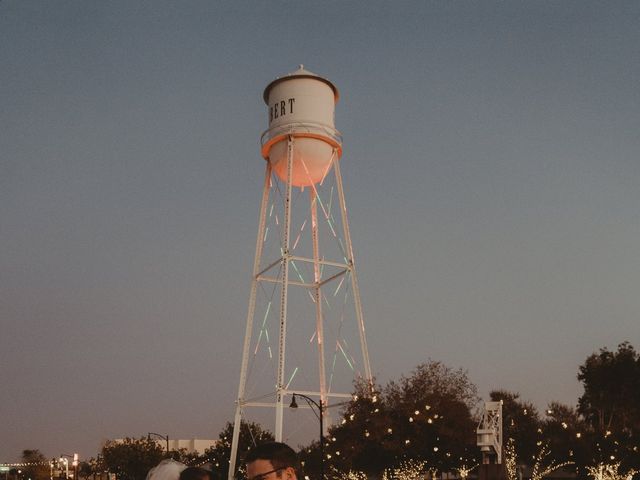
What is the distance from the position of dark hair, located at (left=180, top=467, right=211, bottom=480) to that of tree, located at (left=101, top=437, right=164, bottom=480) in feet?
275

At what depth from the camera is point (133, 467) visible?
85688mm

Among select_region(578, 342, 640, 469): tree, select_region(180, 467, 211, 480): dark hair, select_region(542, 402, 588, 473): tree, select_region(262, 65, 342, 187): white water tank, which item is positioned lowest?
select_region(180, 467, 211, 480): dark hair

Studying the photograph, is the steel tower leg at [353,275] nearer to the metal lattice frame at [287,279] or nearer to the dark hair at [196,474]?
the metal lattice frame at [287,279]

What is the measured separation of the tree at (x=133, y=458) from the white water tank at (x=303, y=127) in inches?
2236

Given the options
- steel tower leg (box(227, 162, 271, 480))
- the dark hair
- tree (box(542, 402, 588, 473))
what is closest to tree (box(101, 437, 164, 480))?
tree (box(542, 402, 588, 473))

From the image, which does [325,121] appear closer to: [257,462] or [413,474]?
[413,474]

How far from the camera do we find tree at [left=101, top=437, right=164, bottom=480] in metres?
85.3

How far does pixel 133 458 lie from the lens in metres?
86.1

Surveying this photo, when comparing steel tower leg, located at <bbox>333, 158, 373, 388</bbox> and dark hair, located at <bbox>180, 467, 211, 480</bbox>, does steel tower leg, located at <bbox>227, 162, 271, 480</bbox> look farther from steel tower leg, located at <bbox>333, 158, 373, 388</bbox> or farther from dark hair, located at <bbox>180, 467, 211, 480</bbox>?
dark hair, located at <bbox>180, 467, 211, 480</bbox>

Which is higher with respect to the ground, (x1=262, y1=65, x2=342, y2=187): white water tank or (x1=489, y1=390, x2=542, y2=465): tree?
(x1=262, y1=65, x2=342, y2=187): white water tank

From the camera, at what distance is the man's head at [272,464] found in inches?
151

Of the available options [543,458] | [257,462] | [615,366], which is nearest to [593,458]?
[543,458]

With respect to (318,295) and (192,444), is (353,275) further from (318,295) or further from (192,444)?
(192,444)

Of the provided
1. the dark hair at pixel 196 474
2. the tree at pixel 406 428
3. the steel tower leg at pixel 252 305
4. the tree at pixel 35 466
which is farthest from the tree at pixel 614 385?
the tree at pixel 35 466
